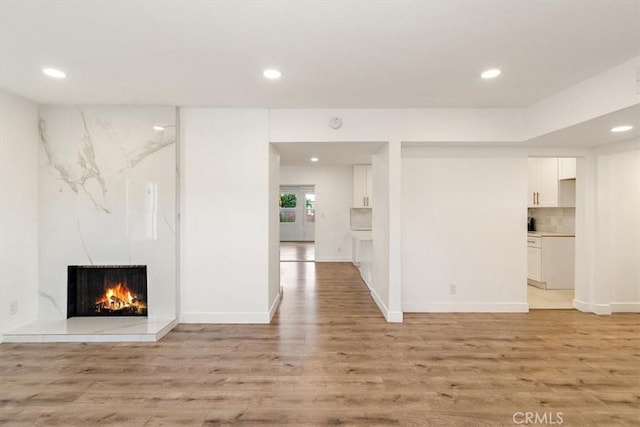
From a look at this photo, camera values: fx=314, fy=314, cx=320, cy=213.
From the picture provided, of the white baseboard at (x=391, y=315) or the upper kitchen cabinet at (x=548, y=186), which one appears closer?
the white baseboard at (x=391, y=315)

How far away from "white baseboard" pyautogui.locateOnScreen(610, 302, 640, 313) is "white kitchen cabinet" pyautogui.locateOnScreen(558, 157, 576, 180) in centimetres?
203

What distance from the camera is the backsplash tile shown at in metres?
5.64

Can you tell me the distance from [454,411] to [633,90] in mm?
2847

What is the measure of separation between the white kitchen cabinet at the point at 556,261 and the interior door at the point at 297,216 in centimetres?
836

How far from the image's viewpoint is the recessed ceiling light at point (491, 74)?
275cm

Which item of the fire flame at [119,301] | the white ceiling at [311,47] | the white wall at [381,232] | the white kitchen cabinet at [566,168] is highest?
the white ceiling at [311,47]

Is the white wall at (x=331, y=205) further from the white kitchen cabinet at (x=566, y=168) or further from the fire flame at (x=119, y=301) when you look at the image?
the fire flame at (x=119, y=301)

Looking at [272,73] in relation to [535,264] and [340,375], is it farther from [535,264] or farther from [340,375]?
[535,264]

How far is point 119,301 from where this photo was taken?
3863mm

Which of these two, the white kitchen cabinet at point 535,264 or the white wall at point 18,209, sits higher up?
the white wall at point 18,209

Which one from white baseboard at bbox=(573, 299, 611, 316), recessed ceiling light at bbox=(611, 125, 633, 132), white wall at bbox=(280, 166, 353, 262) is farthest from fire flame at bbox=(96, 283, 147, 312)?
white baseboard at bbox=(573, 299, 611, 316)

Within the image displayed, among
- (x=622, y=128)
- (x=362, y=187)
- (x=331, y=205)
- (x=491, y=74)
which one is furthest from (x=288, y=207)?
(x=622, y=128)

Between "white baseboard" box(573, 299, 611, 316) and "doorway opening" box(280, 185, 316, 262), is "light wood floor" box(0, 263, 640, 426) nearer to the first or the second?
"white baseboard" box(573, 299, 611, 316)

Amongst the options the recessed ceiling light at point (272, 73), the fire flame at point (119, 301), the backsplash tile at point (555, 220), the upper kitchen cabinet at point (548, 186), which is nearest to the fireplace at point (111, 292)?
the fire flame at point (119, 301)
